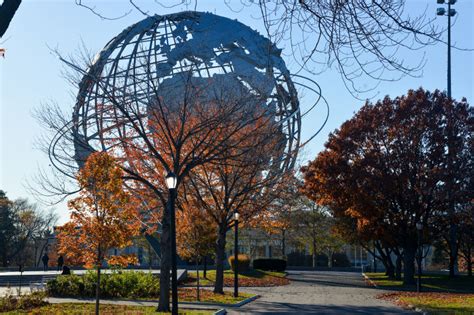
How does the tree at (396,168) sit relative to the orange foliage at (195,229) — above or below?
above

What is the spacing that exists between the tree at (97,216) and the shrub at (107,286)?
7.84m

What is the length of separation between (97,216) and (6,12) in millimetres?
9577

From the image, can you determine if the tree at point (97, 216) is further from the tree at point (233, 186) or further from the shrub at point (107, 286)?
the tree at point (233, 186)

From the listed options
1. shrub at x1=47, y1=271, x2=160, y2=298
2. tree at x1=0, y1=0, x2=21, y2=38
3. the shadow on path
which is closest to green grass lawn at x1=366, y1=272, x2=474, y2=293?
the shadow on path

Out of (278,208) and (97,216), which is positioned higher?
(278,208)

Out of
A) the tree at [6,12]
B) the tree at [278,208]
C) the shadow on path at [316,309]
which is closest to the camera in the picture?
the tree at [6,12]

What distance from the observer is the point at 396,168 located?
35.7m

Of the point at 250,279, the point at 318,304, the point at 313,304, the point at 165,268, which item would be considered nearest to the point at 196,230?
the point at 313,304

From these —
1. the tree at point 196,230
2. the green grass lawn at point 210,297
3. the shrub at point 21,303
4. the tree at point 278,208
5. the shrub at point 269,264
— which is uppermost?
the tree at point 278,208

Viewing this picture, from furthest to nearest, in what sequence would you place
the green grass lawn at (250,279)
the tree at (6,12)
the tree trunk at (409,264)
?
the tree trunk at (409,264), the green grass lawn at (250,279), the tree at (6,12)

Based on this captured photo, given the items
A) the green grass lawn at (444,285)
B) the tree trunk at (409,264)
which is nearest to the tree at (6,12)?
the green grass lawn at (444,285)

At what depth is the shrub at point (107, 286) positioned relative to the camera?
2488cm

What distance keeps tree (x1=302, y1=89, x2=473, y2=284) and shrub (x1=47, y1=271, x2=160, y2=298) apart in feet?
48.9

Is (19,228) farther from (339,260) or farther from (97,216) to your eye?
(97,216)
